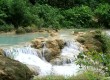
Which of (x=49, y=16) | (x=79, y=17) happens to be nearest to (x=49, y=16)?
(x=49, y=16)

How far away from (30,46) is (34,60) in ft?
3.42

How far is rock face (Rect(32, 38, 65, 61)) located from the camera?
46.0 feet

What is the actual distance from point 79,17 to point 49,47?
1269 cm

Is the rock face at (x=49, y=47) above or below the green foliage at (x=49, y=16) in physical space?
above

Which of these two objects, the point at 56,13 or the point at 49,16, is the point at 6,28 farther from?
the point at 56,13

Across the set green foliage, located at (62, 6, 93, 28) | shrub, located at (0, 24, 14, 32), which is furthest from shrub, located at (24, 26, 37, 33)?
green foliage, located at (62, 6, 93, 28)

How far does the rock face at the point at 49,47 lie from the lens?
14016mm

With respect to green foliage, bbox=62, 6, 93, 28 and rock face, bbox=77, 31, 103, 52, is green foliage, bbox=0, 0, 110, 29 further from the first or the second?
rock face, bbox=77, 31, 103, 52

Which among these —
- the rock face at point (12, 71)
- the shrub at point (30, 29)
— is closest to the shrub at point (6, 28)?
the shrub at point (30, 29)

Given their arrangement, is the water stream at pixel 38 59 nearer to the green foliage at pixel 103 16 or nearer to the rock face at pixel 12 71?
the rock face at pixel 12 71

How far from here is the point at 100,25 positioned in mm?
25953

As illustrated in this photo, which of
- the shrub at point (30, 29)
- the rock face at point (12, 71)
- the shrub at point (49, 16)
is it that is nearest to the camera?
the rock face at point (12, 71)

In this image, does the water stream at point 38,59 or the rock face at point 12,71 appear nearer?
the rock face at point 12,71

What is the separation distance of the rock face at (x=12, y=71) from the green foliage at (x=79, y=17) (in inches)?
681
